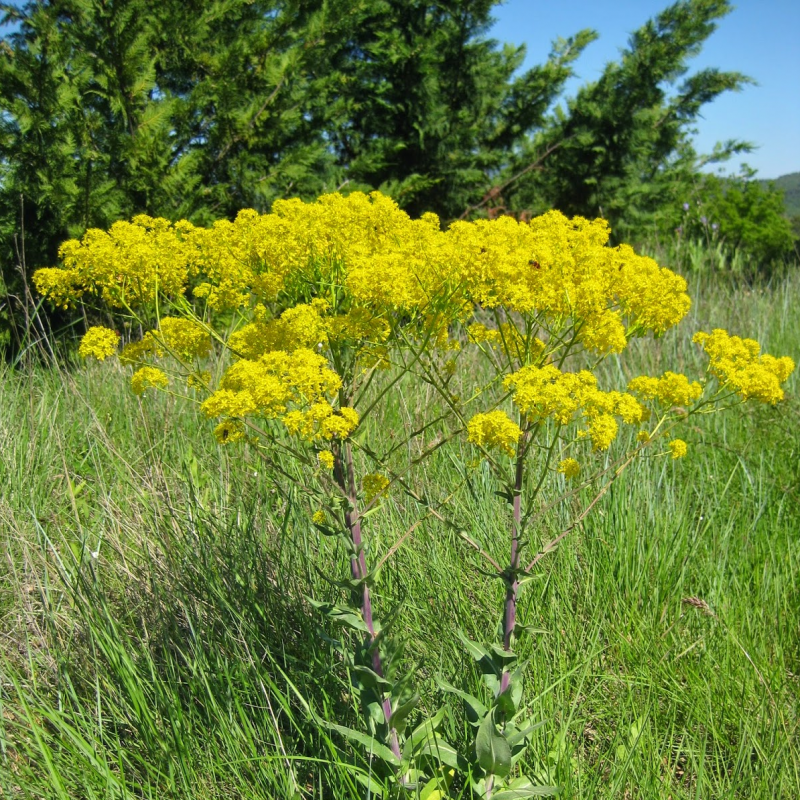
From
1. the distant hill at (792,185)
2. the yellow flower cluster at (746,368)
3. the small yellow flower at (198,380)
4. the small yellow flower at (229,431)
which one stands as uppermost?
the distant hill at (792,185)

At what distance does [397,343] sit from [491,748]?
0.95 metres

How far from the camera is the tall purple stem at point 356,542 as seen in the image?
1595mm

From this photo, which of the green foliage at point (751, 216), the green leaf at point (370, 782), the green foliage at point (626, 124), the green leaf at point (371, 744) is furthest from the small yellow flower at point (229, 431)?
→ the green foliage at point (751, 216)

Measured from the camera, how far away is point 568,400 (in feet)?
4.84

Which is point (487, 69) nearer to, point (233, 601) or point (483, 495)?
point (483, 495)

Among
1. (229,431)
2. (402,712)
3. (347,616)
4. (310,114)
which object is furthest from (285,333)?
(310,114)

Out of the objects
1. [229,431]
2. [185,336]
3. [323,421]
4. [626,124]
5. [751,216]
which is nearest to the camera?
[323,421]

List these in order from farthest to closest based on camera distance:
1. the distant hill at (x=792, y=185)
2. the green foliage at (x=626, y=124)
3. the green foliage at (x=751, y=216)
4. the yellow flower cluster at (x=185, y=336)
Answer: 1. the distant hill at (x=792, y=185)
2. the green foliage at (x=751, y=216)
3. the green foliage at (x=626, y=124)
4. the yellow flower cluster at (x=185, y=336)

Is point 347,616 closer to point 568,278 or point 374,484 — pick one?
point 374,484

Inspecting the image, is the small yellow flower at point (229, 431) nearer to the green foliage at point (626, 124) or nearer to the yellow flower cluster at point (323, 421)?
the yellow flower cluster at point (323, 421)

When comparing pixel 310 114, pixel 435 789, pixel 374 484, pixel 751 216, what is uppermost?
pixel 751 216

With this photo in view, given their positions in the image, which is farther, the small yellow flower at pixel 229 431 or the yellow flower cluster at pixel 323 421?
the small yellow flower at pixel 229 431

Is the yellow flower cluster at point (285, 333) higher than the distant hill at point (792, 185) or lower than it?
lower

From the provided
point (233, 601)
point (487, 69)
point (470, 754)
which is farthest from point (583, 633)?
point (487, 69)
